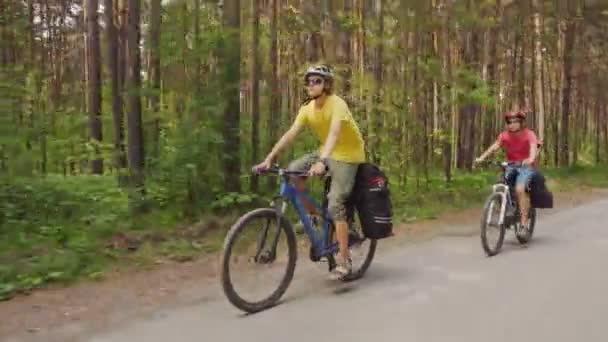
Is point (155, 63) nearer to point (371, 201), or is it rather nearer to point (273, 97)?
point (273, 97)

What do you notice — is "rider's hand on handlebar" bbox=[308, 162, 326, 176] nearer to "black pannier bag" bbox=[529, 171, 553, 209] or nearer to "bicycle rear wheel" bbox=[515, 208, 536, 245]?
"bicycle rear wheel" bbox=[515, 208, 536, 245]

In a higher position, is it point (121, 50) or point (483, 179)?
point (121, 50)

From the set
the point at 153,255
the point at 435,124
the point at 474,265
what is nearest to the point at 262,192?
the point at 153,255

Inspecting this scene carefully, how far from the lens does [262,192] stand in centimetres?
1087

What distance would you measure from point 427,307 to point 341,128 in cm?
190

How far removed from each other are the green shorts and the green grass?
88.8 inches

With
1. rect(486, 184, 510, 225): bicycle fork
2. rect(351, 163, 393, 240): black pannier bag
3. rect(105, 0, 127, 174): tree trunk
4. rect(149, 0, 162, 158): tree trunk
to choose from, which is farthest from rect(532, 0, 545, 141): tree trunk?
rect(351, 163, 393, 240): black pannier bag

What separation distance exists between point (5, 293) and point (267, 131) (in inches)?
242

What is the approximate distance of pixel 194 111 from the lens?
31.9 feet

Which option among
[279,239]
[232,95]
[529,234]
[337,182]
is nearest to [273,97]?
[232,95]

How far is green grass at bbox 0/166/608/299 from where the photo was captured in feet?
22.5

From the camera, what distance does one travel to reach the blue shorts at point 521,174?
8.85m

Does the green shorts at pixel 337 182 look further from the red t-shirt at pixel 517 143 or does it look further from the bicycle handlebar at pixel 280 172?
the red t-shirt at pixel 517 143

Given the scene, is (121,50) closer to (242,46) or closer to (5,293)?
(242,46)
